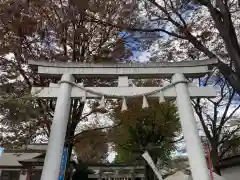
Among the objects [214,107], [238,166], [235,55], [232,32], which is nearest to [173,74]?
[235,55]

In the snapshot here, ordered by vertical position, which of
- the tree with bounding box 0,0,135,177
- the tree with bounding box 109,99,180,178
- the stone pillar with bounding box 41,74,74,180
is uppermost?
the tree with bounding box 0,0,135,177

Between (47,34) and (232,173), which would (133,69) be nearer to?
(47,34)

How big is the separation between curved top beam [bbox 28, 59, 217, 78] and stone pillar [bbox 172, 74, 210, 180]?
0.25 metres

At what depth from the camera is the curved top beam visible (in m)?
5.69

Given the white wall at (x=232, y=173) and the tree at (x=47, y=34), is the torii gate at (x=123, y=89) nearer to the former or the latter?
the tree at (x=47, y=34)

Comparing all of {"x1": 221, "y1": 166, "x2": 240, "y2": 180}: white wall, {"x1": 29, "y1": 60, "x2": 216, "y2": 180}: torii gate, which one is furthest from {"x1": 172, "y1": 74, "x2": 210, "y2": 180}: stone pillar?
{"x1": 221, "y1": 166, "x2": 240, "y2": 180}: white wall

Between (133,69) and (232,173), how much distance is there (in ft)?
28.0

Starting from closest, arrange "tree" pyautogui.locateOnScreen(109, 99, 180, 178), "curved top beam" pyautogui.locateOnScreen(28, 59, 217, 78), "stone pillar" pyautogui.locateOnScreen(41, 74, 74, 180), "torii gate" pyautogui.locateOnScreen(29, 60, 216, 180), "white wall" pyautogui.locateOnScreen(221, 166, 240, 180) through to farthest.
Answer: "stone pillar" pyautogui.locateOnScreen(41, 74, 74, 180), "torii gate" pyautogui.locateOnScreen(29, 60, 216, 180), "curved top beam" pyautogui.locateOnScreen(28, 59, 217, 78), "tree" pyautogui.locateOnScreen(109, 99, 180, 178), "white wall" pyautogui.locateOnScreen(221, 166, 240, 180)

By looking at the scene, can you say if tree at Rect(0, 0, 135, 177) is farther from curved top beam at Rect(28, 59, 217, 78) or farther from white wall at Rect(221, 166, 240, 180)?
white wall at Rect(221, 166, 240, 180)

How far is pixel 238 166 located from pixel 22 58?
33.3 ft

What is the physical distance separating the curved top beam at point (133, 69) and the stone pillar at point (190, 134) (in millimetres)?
253

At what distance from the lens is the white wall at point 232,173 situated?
10848 mm

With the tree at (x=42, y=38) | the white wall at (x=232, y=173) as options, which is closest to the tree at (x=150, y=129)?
the tree at (x=42, y=38)

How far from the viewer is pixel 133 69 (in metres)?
5.76
